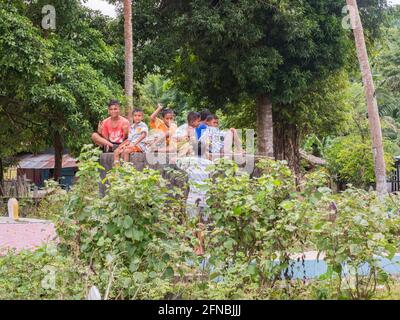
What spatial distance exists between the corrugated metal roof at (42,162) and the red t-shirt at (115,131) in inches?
1038

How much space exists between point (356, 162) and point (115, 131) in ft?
65.0

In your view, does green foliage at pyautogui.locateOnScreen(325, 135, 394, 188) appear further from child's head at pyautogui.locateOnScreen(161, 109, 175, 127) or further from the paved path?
child's head at pyautogui.locateOnScreen(161, 109, 175, 127)

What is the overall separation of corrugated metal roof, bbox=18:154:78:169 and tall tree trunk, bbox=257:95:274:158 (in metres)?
15.5

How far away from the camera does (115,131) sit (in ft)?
34.2

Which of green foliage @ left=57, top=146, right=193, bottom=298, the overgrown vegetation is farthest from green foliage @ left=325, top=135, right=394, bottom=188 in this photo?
green foliage @ left=57, top=146, right=193, bottom=298

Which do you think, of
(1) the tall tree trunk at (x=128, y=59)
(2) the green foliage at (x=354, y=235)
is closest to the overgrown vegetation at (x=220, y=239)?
(2) the green foliage at (x=354, y=235)

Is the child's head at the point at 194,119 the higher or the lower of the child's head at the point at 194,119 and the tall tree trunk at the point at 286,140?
the lower

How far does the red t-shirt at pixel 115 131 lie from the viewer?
34.0 feet

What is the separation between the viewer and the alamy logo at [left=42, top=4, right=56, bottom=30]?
65.4 ft

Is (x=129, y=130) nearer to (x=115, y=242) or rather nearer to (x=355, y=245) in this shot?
(x=115, y=242)

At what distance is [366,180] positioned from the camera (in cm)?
2873

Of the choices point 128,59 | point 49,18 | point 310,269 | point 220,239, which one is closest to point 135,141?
point 310,269

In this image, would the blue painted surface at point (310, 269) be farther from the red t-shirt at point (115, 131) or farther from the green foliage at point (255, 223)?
the red t-shirt at point (115, 131)

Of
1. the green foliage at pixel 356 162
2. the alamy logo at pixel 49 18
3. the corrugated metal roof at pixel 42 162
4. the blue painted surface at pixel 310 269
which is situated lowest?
the blue painted surface at pixel 310 269
